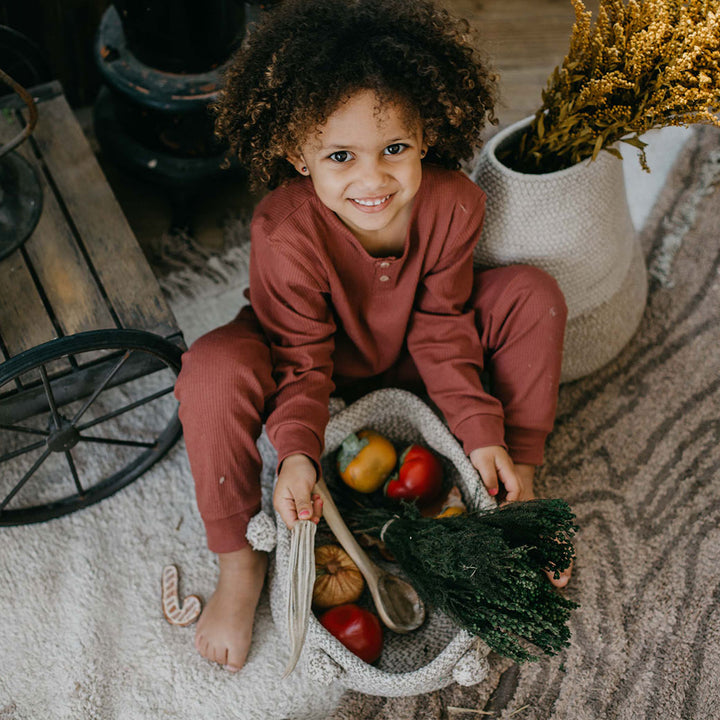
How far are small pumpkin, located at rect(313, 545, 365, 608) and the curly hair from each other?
0.50 meters

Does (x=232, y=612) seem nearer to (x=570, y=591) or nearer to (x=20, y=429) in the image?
(x=20, y=429)

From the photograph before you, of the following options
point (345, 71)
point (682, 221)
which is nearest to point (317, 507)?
point (345, 71)

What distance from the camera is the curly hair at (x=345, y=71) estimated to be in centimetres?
75

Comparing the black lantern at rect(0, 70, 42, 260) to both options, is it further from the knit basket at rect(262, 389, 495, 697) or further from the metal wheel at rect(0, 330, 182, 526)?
the knit basket at rect(262, 389, 495, 697)

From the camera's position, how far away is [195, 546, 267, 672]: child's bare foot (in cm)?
93

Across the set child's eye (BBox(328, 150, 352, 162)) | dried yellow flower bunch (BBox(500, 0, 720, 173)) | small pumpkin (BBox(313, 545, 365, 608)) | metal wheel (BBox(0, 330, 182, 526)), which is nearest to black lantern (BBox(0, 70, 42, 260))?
metal wheel (BBox(0, 330, 182, 526))

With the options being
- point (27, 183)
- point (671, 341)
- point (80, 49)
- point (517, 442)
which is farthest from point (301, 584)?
point (80, 49)

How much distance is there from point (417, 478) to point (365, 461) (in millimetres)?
73

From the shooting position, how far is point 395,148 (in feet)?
2.64

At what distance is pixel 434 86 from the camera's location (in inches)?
31.1

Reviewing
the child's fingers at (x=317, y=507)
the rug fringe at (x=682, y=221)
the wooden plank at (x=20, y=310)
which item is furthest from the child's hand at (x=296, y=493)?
the rug fringe at (x=682, y=221)

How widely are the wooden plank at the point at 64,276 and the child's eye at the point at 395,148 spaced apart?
414 mm

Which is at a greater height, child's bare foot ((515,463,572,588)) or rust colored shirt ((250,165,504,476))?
rust colored shirt ((250,165,504,476))

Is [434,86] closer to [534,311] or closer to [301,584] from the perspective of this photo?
[534,311]
